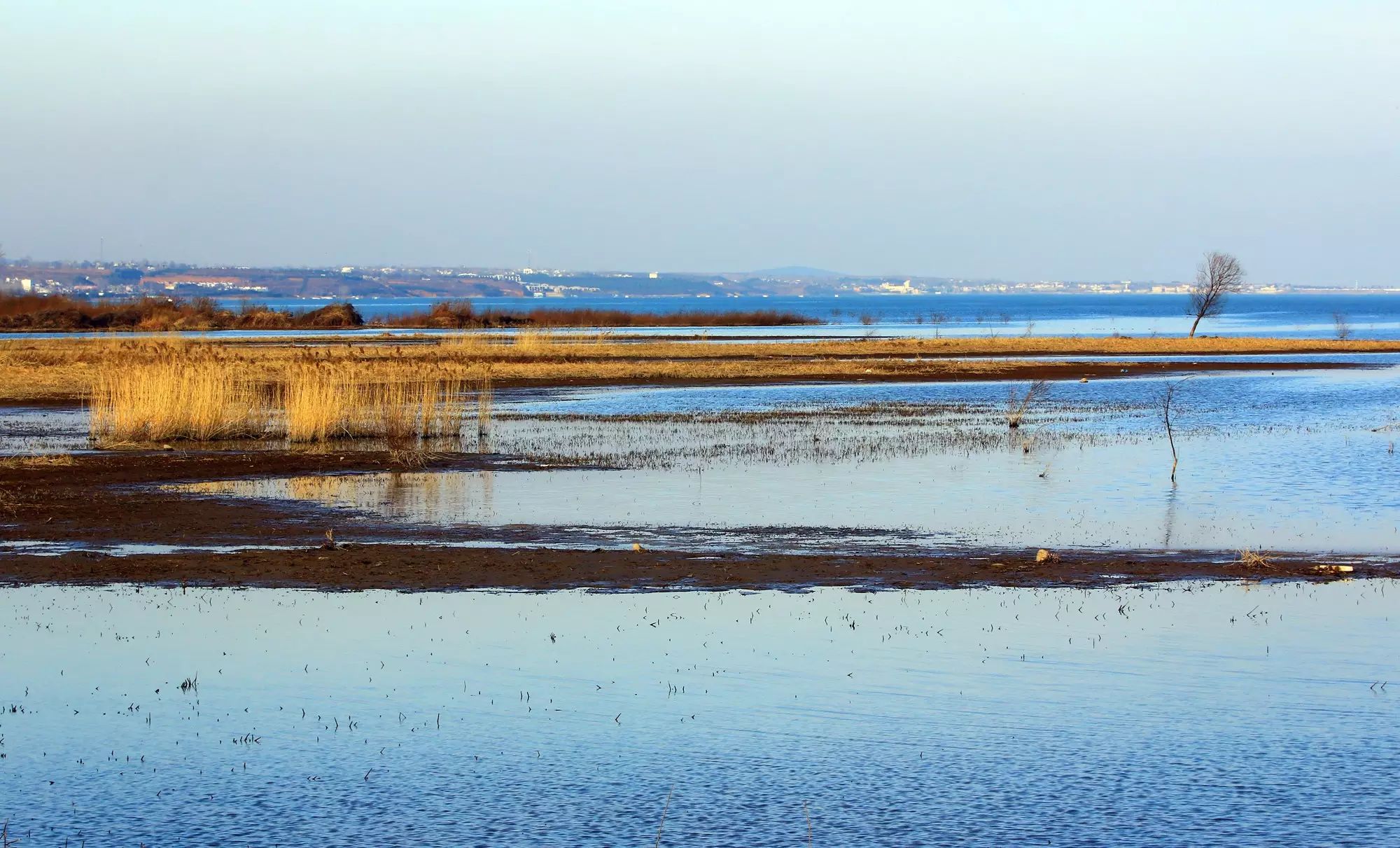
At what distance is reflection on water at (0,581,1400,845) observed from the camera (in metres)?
7.99

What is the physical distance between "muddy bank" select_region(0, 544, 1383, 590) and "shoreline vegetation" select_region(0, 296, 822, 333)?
77553 mm

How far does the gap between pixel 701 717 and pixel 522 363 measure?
4735 cm

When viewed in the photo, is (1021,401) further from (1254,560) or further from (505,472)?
(1254,560)

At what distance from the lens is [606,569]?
49.1 feet

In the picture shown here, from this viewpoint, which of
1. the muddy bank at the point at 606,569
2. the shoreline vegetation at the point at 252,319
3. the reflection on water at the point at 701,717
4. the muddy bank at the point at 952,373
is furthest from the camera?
the shoreline vegetation at the point at 252,319

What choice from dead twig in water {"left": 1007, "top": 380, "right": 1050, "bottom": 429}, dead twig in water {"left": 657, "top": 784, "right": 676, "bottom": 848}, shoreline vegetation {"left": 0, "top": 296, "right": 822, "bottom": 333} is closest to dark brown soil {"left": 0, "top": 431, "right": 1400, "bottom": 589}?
dead twig in water {"left": 657, "top": 784, "right": 676, "bottom": 848}

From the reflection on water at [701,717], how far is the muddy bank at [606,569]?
1.79ft

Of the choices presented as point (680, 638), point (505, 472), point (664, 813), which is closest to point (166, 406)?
point (505, 472)

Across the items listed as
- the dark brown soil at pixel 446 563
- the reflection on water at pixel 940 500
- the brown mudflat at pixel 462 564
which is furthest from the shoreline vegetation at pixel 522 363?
the brown mudflat at pixel 462 564

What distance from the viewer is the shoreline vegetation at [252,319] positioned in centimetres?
9806

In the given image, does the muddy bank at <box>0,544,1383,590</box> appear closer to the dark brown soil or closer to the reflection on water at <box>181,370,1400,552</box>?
the dark brown soil

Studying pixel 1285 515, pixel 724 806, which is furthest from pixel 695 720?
pixel 1285 515

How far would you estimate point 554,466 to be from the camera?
24.8 m

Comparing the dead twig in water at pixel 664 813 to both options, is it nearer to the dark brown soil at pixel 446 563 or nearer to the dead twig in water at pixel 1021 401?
the dark brown soil at pixel 446 563
